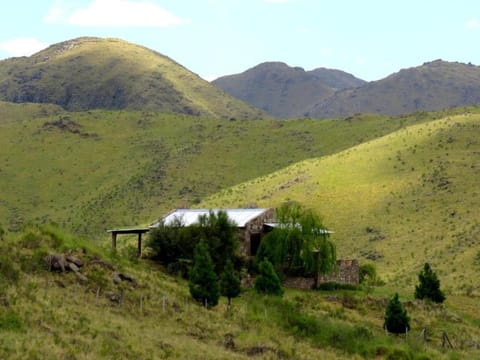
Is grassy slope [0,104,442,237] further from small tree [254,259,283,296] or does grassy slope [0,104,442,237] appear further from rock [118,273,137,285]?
rock [118,273,137,285]

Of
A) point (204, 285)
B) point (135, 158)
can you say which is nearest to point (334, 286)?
point (204, 285)

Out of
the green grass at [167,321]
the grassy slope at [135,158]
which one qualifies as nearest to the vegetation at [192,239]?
the green grass at [167,321]

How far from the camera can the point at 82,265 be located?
3316 centimetres

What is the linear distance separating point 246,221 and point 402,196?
32.6 meters

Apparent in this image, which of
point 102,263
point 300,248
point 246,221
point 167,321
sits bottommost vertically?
point 167,321

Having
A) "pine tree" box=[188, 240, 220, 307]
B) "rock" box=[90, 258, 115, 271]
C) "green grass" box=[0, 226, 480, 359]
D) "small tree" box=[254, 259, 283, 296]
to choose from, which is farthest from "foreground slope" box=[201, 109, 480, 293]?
"rock" box=[90, 258, 115, 271]

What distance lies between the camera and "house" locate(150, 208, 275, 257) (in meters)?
47.9

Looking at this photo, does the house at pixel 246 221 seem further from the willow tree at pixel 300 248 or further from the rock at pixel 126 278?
the rock at pixel 126 278

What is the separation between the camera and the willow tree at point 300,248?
4566 cm

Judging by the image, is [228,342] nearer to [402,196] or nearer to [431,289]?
[431,289]

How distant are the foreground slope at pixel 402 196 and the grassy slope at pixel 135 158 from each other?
498 inches

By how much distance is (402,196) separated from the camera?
7600cm

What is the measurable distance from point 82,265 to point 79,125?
349 ft

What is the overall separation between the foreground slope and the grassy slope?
12644 mm
